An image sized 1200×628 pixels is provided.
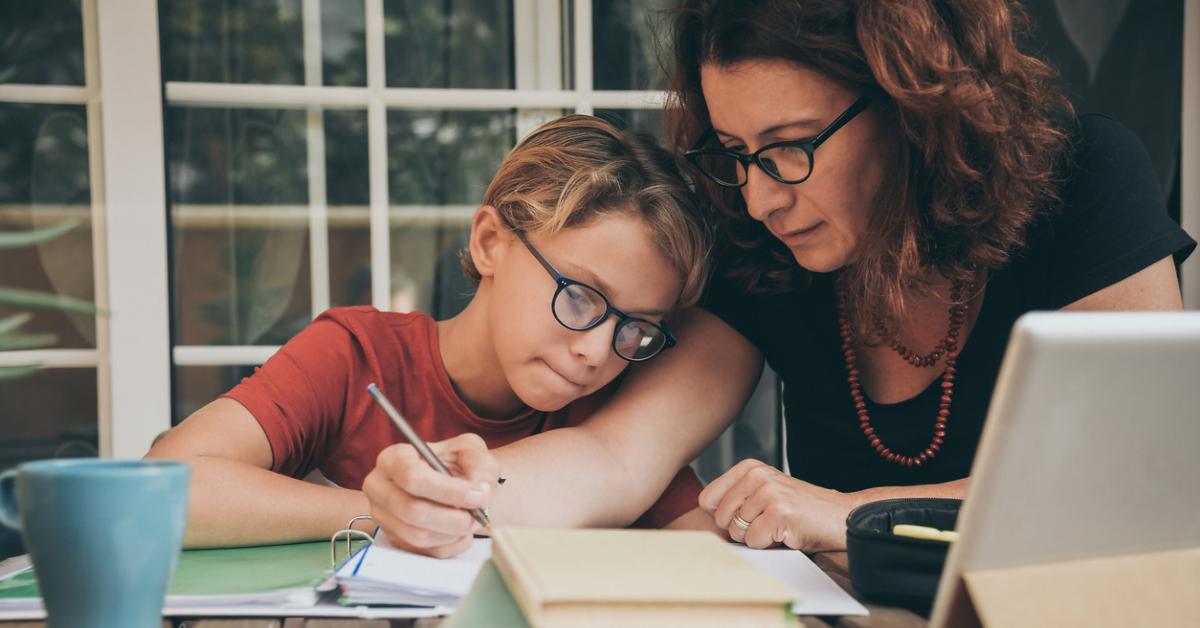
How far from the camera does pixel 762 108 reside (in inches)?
50.0

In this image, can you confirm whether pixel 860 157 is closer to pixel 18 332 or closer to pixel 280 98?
pixel 280 98

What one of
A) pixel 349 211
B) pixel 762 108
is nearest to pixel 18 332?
pixel 349 211

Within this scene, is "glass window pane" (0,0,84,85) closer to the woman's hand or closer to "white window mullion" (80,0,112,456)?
"white window mullion" (80,0,112,456)

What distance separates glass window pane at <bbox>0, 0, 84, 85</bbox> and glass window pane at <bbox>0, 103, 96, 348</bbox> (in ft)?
0.23

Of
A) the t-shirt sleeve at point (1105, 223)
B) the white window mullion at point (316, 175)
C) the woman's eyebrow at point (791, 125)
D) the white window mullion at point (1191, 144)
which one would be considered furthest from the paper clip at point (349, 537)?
the white window mullion at point (1191, 144)

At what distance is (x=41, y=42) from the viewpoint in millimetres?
2213

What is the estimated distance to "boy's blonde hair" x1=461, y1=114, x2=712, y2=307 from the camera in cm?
145

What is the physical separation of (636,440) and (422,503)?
43 centimetres

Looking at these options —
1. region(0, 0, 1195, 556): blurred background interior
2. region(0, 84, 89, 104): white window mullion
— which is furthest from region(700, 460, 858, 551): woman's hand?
region(0, 84, 89, 104): white window mullion

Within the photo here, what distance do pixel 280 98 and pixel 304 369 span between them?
1099 mm

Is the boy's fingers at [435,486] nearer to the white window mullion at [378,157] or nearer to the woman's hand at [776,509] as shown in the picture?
the woman's hand at [776,509]

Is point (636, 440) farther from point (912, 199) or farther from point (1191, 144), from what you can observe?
point (1191, 144)

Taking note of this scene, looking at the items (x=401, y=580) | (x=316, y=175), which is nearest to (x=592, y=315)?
(x=401, y=580)

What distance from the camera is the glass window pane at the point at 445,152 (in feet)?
7.77
